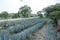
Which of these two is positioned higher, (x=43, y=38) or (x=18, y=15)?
(x=18, y=15)

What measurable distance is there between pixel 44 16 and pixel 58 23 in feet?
2.84

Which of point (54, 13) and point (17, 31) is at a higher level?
point (54, 13)

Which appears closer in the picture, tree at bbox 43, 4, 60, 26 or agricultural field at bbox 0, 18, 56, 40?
agricultural field at bbox 0, 18, 56, 40

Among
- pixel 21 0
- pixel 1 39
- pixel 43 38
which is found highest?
pixel 21 0

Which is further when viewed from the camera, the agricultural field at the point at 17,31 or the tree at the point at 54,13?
the tree at the point at 54,13

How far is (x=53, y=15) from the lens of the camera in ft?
16.0

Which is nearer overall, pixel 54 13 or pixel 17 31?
pixel 17 31

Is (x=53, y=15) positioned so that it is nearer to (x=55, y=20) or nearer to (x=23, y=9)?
(x=55, y=20)

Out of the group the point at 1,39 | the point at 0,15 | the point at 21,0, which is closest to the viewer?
the point at 1,39

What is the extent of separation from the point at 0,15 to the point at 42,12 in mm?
1898

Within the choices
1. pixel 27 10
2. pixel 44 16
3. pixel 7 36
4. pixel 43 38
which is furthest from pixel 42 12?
pixel 7 36

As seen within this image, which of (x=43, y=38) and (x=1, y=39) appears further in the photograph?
(x=43, y=38)

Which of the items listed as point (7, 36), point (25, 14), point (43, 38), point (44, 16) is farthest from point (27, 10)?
point (7, 36)

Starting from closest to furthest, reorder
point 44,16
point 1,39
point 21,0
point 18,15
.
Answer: point 1,39
point 18,15
point 44,16
point 21,0
